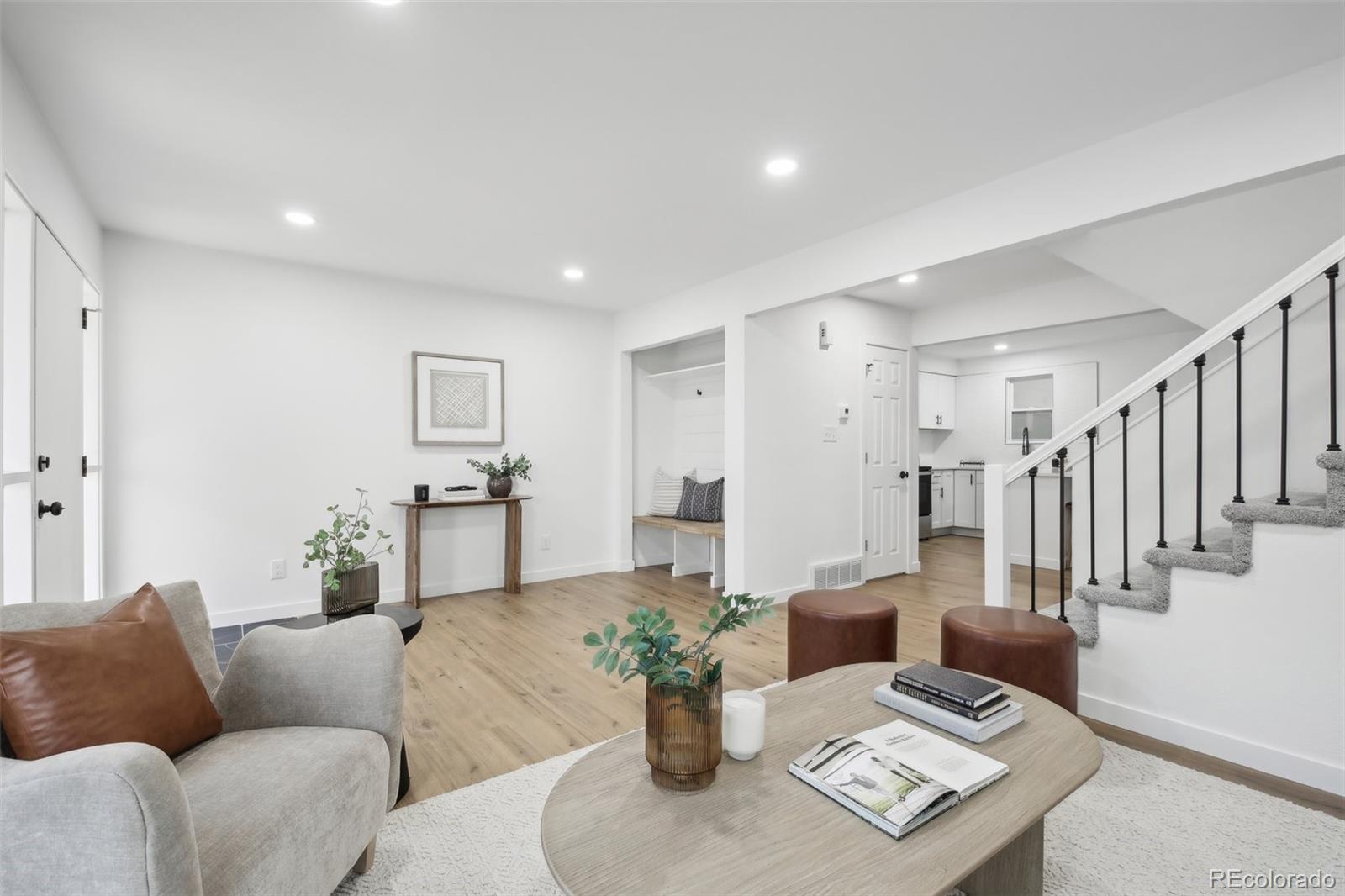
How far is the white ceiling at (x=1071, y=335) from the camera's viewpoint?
16.7 ft

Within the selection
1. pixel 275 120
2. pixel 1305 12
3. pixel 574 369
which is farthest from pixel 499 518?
pixel 1305 12

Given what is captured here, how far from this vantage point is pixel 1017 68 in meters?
2.14

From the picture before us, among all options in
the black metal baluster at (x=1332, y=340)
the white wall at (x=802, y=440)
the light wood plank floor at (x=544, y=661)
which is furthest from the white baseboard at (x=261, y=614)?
the black metal baluster at (x=1332, y=340)

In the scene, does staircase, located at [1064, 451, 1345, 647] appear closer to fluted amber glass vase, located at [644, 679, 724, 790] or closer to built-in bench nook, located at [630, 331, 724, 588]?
fluted amber glass vase, located at [644, 679, 724, 790]

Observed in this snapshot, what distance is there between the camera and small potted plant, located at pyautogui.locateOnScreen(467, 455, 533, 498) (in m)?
4.95

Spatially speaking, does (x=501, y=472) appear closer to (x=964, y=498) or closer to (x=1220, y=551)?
(x=1220, y=551)

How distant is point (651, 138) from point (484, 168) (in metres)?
0.85

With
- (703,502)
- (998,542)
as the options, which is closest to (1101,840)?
(998,542)

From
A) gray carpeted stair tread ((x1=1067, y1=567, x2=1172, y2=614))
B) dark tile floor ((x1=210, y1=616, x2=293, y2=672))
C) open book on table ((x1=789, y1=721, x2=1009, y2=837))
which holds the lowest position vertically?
dark tile floor ((x1=210, y1=616, x2=293, y2=672))

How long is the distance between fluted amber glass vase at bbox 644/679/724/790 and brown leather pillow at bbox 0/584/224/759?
1.09 meters

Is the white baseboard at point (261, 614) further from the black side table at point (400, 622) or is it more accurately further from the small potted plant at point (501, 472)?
the black side table at point (400, 622)

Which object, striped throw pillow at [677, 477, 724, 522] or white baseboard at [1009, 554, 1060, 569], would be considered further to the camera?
white baseboard at [1009, 554, 1060, 569]

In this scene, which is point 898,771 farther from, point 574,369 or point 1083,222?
point 574,369

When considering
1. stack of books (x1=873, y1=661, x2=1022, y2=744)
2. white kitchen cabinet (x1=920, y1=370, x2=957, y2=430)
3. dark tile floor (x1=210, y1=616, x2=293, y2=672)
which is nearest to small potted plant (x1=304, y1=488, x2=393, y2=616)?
dark tile floor (x1=210, y1=616, x2=293, y2=672)
